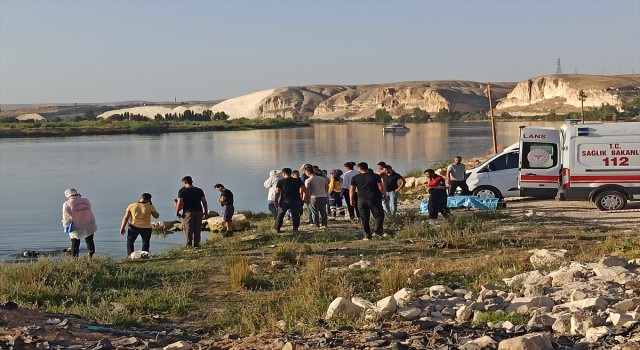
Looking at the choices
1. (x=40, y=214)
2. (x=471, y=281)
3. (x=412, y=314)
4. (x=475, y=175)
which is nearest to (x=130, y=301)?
(x=412, y=314)

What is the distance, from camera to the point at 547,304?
26.5 ft

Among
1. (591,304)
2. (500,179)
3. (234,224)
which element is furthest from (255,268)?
(500,179)

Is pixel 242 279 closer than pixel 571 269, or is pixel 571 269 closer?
pixel 571 269

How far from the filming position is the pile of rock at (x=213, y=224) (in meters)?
19.3

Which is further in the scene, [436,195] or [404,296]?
[436,195]

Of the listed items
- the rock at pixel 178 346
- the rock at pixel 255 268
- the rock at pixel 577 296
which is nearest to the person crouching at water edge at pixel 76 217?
the rock at pixel 255 268

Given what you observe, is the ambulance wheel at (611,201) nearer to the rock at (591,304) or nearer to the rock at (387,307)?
the rock at (591,304)

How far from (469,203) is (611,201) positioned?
3.22 m

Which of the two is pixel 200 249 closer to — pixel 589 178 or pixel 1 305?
pixel 1 305

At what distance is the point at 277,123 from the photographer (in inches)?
5330

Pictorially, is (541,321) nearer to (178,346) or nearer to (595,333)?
(595,333)

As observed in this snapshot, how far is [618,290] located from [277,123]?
128 m

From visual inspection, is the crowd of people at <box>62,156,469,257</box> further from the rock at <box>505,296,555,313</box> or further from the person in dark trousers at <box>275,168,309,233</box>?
the rock at <box>505,296,555,313</box>

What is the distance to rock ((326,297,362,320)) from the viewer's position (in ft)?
26.8
